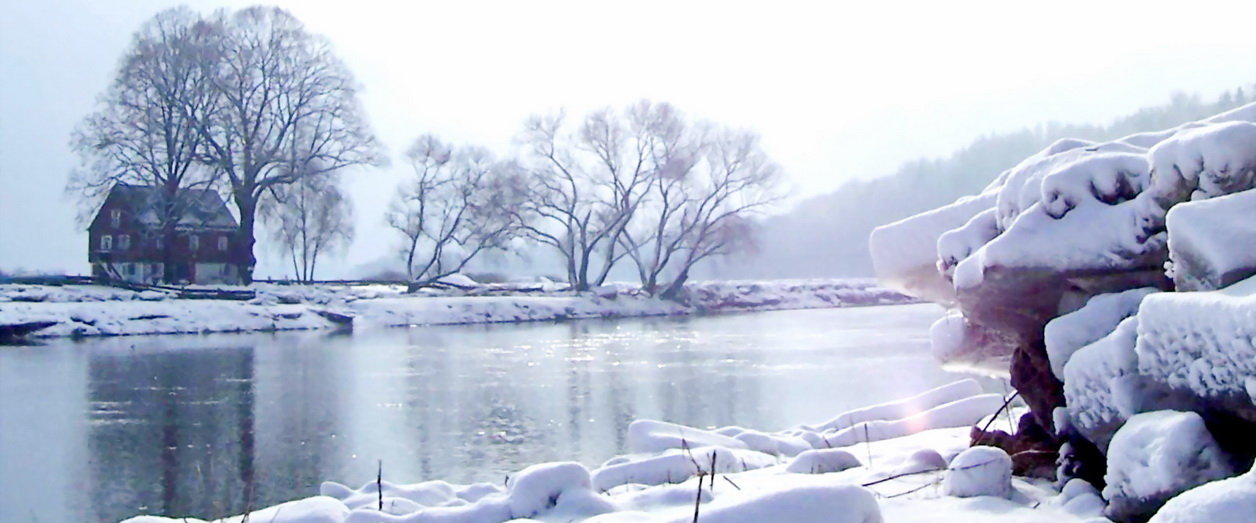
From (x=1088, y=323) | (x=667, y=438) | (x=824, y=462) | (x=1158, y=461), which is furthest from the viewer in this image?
(x=667, y=438)

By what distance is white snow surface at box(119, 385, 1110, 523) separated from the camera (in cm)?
384

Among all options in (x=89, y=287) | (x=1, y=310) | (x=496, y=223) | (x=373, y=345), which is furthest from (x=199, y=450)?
(x=496, y=223)

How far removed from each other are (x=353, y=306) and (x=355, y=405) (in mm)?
23018

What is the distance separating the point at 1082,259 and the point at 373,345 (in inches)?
898

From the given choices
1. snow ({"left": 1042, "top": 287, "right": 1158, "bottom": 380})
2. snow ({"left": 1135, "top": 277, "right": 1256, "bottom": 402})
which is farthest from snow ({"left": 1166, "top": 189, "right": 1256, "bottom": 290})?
snow ({"left": 1042, "top": 287, "right": 1158, "bottom": 380})

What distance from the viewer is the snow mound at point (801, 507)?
373 cm

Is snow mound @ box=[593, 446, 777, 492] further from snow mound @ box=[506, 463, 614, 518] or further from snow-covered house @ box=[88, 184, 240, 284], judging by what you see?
snow-covered house @ box=[88, 184, 240, 284]

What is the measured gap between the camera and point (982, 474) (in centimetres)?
489

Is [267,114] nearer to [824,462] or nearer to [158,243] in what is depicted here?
→ [158,243]

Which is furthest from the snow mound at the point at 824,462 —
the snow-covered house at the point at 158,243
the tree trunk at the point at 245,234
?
the snow-covered house at the point at 158,243

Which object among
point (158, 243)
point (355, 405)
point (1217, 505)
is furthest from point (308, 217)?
point (1217, 505)

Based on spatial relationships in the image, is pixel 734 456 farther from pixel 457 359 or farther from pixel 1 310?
pixel 1 310

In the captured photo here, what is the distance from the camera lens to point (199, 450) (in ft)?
36.0

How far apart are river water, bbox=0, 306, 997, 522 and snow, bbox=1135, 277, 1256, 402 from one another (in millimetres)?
4105
